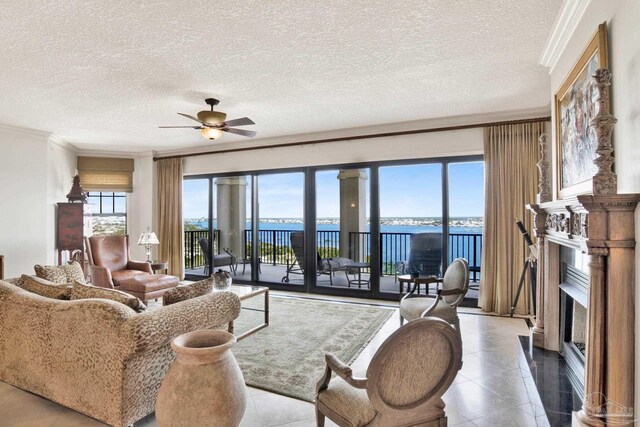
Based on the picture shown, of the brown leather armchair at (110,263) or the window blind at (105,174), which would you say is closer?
the brown leather armchair at (110,263)

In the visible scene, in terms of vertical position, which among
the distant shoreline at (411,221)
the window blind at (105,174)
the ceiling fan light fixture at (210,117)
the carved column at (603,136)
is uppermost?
the ceiling fan light fixture at (210,117)

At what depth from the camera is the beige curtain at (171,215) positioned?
6.69 m

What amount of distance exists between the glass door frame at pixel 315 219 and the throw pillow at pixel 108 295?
3722 mm

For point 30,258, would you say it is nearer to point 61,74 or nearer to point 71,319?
point 61,74

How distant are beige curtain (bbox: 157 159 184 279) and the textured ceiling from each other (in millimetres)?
1991

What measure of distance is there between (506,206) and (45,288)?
483cm

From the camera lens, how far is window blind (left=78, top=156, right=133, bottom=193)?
6.64m

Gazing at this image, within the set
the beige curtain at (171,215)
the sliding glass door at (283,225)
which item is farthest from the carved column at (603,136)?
the beige curtain at (171,215)

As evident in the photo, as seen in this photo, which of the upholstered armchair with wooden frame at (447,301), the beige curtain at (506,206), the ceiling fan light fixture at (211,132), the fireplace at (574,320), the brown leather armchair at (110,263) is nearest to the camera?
the fireplace at (574,320)

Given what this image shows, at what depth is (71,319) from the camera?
2076 mm

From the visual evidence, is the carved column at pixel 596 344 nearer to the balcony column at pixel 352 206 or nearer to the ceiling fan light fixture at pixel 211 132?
the ceiling fan light fixture at pixel 211 132

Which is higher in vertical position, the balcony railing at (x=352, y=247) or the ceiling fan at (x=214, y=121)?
the ceiling fan at (x=214, y=121)

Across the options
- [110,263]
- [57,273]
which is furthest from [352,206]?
[57,273]

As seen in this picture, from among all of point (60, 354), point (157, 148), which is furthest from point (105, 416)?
point (157, 148)
